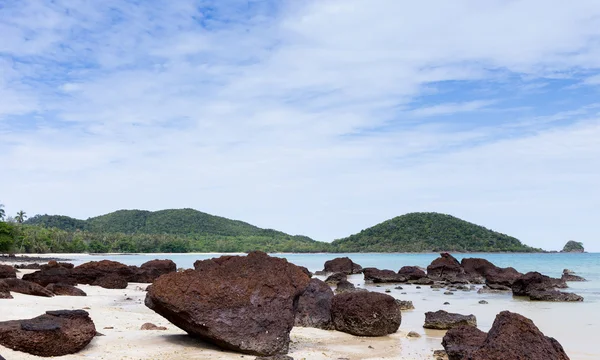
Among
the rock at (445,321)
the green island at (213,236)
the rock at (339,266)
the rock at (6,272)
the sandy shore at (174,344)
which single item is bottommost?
the sandy shore at (174,344)

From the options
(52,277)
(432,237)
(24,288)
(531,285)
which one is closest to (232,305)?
(24,288)

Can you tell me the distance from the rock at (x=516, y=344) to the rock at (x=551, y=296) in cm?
2169

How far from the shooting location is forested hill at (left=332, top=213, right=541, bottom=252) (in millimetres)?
118438

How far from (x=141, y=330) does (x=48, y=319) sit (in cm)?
315

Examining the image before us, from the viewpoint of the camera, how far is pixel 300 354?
11.2m

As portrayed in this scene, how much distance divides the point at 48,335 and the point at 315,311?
26.3ft

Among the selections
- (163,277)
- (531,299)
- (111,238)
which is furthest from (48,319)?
(111,238)

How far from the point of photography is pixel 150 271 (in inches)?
1516

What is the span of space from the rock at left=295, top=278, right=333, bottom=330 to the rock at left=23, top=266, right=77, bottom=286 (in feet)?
47.4

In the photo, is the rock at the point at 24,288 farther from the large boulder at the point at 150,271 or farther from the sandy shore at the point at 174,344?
the large boulder at the point at 150,271

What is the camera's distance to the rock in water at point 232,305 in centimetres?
1076

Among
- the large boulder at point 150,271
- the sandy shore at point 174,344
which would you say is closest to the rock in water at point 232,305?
the sandy shore at point 174,344

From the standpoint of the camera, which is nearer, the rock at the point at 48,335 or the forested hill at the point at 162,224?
the rock at the point at 48,335

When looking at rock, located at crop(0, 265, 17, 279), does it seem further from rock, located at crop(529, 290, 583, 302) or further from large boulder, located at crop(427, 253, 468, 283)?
large boulder, located at crop(427, 253, 468, 283)
